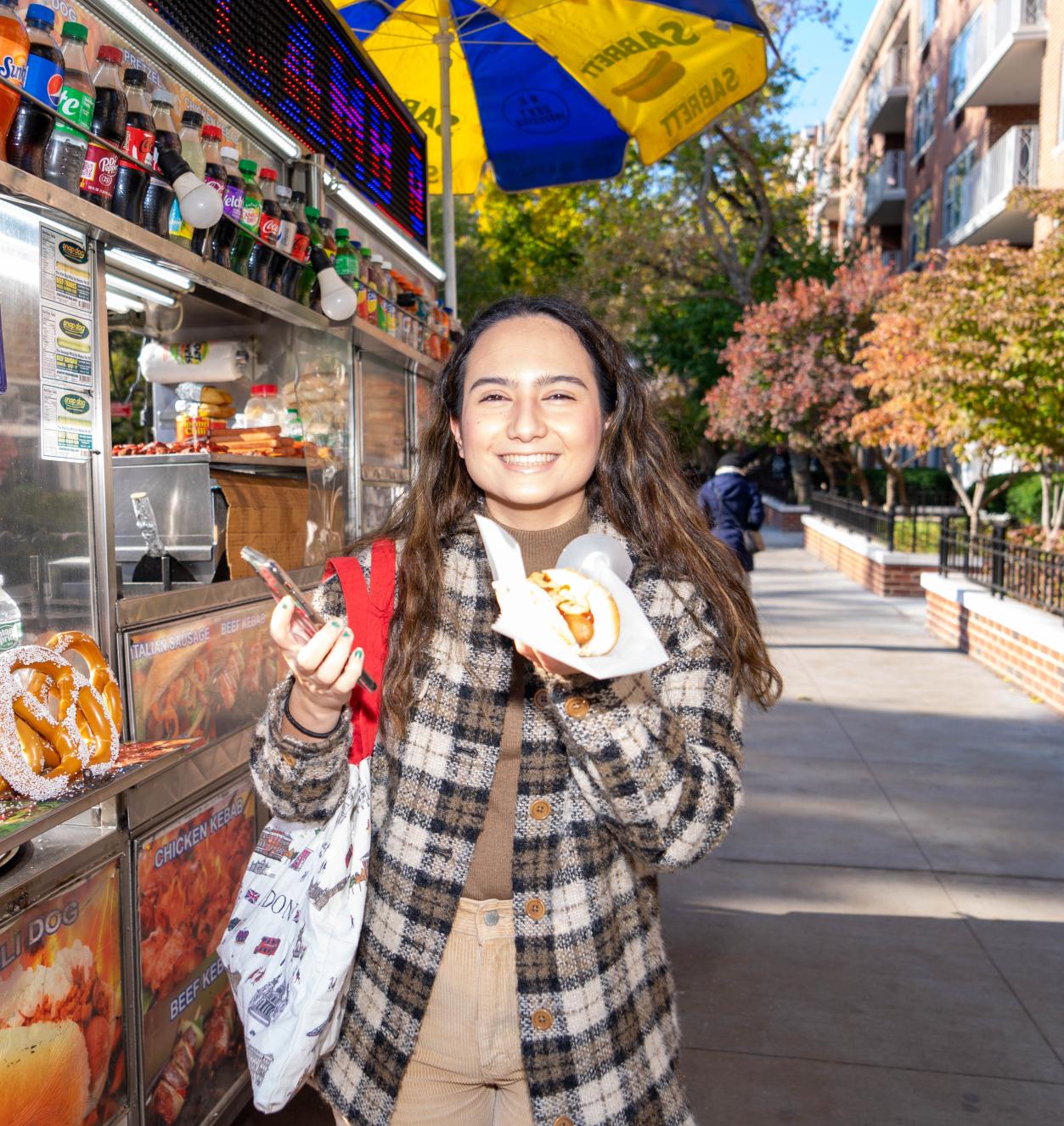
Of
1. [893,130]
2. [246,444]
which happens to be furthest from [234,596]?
[893,130]

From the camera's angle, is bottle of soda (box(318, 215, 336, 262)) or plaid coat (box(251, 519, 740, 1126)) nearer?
plaid coat (box(251, 519, 740, 1126))

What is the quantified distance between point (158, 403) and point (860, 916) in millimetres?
3375

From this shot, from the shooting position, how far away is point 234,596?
283 cm

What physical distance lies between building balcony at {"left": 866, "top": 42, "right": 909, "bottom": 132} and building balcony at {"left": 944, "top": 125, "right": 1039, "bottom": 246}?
7.65m

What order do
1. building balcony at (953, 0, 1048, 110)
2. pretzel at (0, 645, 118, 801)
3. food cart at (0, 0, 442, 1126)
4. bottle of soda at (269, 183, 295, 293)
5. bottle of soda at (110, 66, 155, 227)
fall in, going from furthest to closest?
building balcony at (953, 0, 1048, 110)
bottle of soda at (269, 183, 295, 293)
bottle of soda at (110, 66, 155, 227)
food cart at (0, 0, 442, 1126)
pretzel at (0, 645, 118, 801)

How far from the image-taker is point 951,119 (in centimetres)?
2220

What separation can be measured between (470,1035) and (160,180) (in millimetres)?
1886

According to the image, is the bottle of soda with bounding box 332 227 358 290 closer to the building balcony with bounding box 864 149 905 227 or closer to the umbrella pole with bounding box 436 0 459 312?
the umbrella pole with bounding box 436 0 459 312

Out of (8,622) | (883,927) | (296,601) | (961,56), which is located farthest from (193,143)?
(961,56)

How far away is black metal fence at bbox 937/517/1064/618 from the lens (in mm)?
7301

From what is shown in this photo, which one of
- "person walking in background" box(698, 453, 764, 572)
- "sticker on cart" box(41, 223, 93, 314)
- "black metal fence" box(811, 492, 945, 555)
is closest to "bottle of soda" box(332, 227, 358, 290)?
"sticker on cart" box(41, 223, 93, 314)

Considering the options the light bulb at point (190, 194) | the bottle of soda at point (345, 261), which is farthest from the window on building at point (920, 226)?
the light bulb at point (190, 194)

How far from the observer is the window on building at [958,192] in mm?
20517

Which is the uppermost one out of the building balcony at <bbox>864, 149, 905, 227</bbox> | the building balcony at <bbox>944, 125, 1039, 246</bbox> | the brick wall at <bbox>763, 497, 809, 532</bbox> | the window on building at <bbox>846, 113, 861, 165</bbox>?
the window on building at <bbox>846, 113, 861, 165</bbox>
